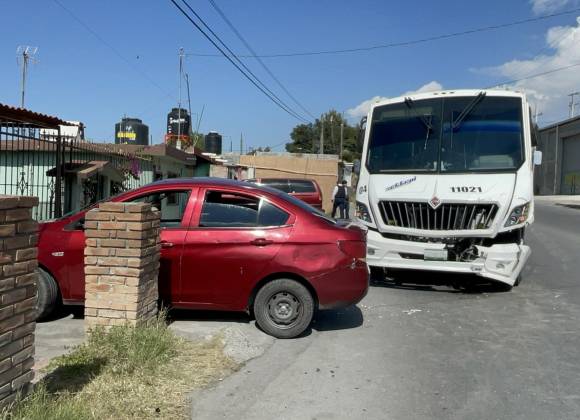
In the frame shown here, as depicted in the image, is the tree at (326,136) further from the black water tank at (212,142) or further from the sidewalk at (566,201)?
the black water tank at (212,142)

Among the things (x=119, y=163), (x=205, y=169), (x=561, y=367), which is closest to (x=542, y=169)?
(x=205, y=169)

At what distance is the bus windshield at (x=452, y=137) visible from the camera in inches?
325

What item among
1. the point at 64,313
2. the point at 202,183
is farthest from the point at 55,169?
the point at 202,183

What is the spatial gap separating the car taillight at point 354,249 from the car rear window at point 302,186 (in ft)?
46.9

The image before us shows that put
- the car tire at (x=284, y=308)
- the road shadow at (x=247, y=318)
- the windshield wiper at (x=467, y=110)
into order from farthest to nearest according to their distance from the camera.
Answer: the windshield wiper at (x=467, y=110)
the road shadow at (x=247, y=318)
the car tire at (x=284, y=308)

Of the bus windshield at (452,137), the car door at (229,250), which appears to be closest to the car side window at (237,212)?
the car door at (229,250)

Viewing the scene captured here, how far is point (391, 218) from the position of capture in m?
8.38

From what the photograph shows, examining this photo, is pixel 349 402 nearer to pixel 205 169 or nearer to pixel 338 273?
pixel 338 273

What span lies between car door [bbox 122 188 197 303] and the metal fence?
15.1ft

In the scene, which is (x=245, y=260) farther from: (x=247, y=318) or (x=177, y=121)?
(x=177, y=121)

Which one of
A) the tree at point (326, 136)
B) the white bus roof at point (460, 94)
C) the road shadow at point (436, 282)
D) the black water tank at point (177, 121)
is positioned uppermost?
the tree at point (326, 136)

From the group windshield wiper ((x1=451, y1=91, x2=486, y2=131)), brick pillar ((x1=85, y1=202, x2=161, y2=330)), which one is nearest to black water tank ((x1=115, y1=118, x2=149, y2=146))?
windshield wiper ((x1=451, y1=91, x2=486, y2=131))

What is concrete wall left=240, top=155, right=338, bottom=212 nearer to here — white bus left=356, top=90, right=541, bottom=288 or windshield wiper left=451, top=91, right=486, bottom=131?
white bus left=356, top=90, right=541, bottom=288

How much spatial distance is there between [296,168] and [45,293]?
98.0 ft
